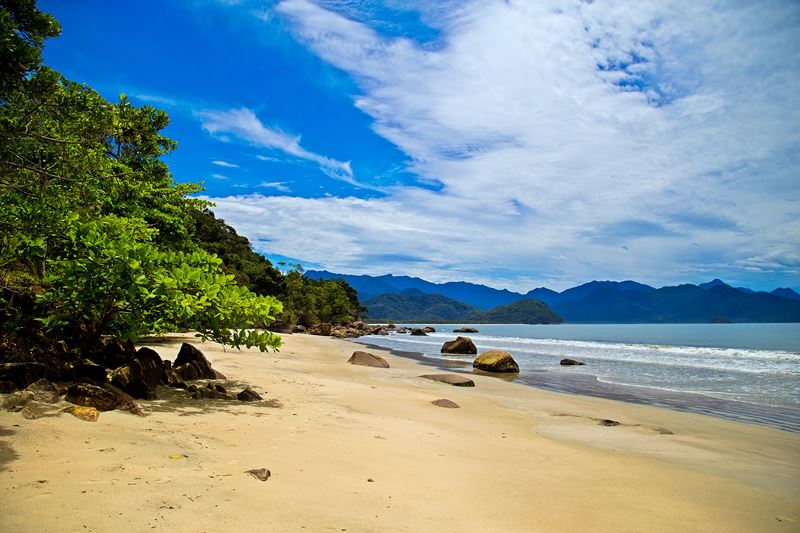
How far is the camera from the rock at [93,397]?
5.38m

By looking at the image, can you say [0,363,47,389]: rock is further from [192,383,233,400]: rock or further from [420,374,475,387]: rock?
[420,374,475,387]: rock

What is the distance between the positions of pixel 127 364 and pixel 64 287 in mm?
1397

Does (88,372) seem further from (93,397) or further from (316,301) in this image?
(316,301)

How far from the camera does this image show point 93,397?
5.46 metres

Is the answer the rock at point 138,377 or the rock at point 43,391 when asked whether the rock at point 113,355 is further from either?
the rock at point 43,391

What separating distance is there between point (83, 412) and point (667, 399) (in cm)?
1523

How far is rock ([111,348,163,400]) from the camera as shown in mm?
6562

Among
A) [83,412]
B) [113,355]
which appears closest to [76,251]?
[113,355]

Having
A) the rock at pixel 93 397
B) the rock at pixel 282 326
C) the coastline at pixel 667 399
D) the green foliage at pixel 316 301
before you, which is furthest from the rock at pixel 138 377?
the green foliage at pixel 316 301

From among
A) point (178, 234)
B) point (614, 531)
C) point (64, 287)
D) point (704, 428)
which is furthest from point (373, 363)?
point (614, 531)

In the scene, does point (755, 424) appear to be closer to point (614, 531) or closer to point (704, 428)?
point (704, 428)

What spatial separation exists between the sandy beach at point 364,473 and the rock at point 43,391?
A: 57 cm

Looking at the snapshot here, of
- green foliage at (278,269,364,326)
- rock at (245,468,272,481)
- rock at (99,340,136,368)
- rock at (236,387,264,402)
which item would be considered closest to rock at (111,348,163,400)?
rock at (99,340,136,368)

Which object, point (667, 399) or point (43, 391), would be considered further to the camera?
point (667, 399)
